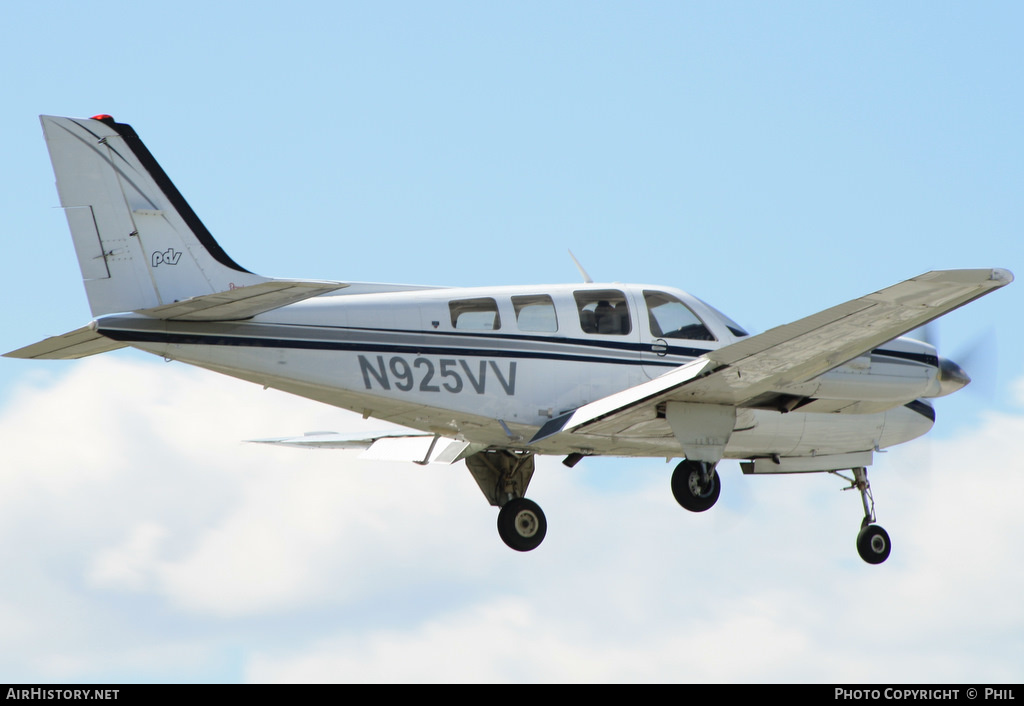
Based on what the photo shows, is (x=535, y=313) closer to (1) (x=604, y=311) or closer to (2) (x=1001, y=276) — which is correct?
(1) (x=604, y=311)

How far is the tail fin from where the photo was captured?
14336 mm

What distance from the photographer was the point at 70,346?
14.5 m

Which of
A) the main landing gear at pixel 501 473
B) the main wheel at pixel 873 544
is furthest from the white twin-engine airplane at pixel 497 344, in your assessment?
the main wheel at pixel 873 544

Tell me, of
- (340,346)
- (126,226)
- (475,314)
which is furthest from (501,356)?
(126,226)

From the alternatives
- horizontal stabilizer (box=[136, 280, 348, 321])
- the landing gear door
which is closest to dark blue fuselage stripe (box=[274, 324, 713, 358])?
the landing gear door

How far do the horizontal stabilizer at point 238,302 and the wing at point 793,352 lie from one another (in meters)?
3.75

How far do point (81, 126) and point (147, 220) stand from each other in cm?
134

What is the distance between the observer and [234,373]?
14492 millimetres

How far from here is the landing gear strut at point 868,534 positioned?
1881 centimetres

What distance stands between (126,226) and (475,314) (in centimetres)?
424

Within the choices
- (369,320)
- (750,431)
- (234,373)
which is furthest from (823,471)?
(234,373)

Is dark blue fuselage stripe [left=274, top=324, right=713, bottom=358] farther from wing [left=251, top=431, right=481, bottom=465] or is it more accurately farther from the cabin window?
wing [left=251, top=431, right=481, bottom=465]
